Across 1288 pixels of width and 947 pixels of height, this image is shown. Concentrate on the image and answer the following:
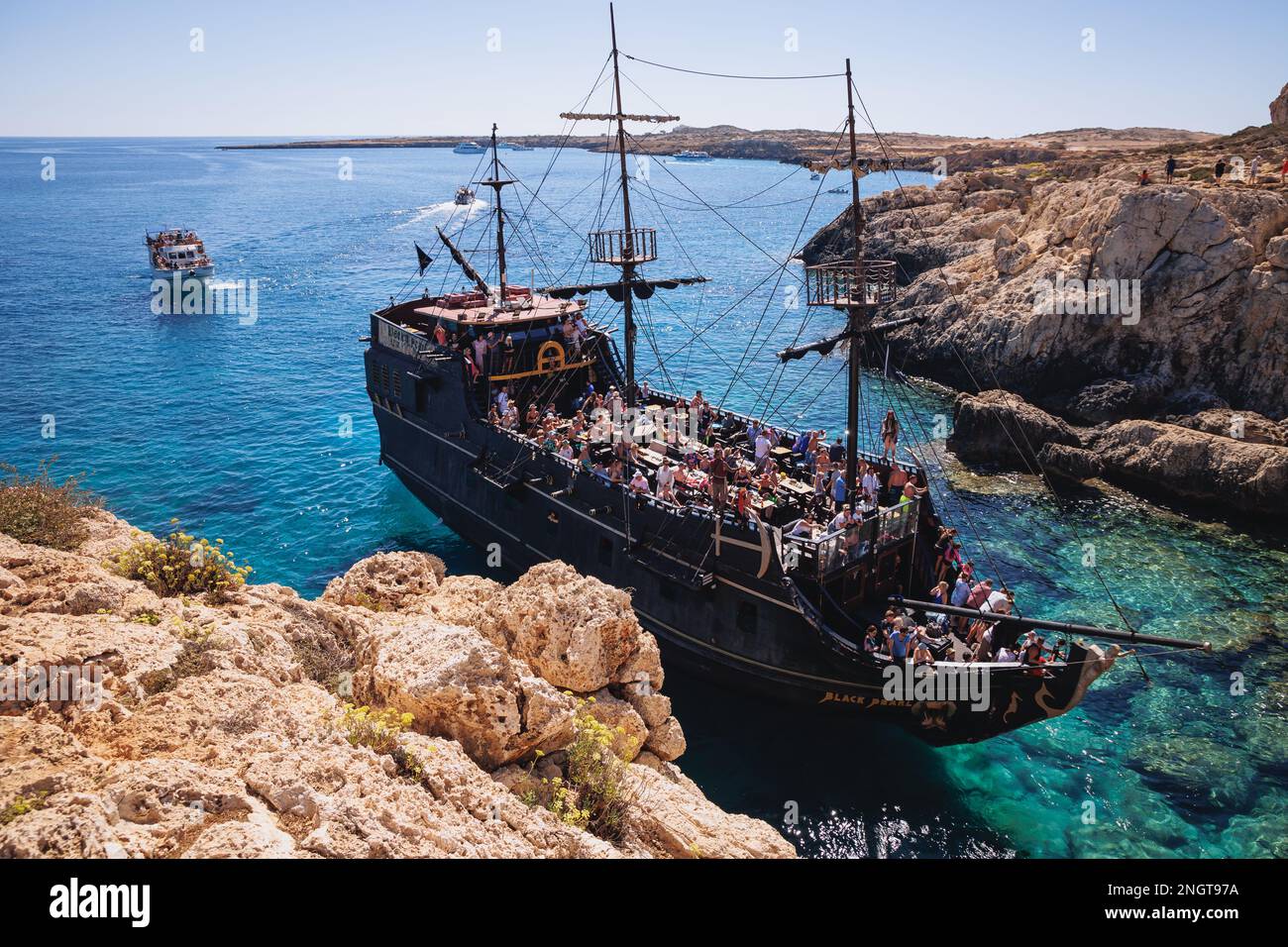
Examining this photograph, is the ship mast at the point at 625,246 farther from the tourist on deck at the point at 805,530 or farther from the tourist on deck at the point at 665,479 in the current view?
the tourist on deck at the point at 805,530

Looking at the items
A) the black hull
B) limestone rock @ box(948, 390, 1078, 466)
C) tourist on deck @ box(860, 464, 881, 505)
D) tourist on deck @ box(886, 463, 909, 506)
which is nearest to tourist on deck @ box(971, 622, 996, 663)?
the black hull

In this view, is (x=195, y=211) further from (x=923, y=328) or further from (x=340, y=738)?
(x=340, y=738)

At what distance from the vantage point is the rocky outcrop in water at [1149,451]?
26.7 m

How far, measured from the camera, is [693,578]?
18.0 meters

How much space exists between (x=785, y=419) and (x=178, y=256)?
165ft

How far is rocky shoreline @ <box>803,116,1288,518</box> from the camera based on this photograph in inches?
1123

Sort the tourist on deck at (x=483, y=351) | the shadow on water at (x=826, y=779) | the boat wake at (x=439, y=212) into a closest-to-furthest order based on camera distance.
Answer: the shadow on water at (x=826, y=779) → the tourist on deck at (x=483, y=351) → the boat wake at (x=439, y=212)

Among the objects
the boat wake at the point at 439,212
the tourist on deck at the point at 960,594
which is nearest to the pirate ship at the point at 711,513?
the tourist on deck at the point at 960,594

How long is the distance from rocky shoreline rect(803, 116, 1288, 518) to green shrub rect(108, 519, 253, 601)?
24.7 m

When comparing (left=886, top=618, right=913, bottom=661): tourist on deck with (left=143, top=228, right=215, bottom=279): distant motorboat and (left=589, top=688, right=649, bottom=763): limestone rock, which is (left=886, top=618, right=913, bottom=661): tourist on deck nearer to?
(left=589, top=688, right=649, bottom=763): limestone rock

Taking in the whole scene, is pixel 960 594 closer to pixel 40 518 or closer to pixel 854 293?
pixel 854 293

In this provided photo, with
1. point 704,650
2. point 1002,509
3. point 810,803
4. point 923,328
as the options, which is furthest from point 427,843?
point 923,328

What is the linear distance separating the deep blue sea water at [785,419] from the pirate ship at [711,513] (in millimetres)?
1481
